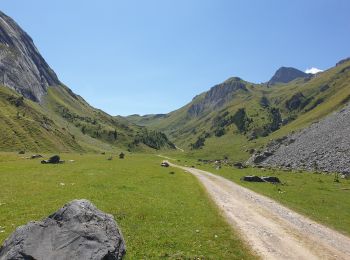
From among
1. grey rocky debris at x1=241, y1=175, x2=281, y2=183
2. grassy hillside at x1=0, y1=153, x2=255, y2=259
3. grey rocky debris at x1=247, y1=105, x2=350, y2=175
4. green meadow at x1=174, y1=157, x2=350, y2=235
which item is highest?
grey rocky debris at x1=247, y1=105, x2=350, y2=175

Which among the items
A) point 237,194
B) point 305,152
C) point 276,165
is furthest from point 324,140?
point 237,194

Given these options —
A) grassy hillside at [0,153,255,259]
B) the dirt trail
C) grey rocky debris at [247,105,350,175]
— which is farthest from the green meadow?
grey rocky debris at [247,105,350,175]

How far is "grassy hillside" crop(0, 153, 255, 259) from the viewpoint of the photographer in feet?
79.6

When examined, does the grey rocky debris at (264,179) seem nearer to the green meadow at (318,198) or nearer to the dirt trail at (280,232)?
the green meadow at (318,198)

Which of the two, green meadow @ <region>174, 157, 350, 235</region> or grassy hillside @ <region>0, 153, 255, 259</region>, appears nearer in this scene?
grassy hillside @ <region>0, 153, 255, 259</region>

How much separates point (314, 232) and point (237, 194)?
21191 mm

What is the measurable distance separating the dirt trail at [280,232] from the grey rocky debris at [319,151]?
2118 inches

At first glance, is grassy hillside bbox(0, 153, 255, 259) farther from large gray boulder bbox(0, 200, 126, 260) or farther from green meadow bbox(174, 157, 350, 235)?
green meadow bbox(174, 157, 350, 235)

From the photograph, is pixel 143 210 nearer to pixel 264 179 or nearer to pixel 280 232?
pixel 280 232

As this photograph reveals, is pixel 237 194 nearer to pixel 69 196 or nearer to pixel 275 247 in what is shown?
pixel 69 196

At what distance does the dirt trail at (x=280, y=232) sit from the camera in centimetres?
2436

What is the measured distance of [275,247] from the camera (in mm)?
25062

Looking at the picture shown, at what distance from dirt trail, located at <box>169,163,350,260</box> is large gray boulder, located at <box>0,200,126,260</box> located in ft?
32.2

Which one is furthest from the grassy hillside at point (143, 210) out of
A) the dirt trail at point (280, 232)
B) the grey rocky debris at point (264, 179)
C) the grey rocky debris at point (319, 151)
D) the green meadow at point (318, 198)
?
the grey rocky debris at point (319, 151)
